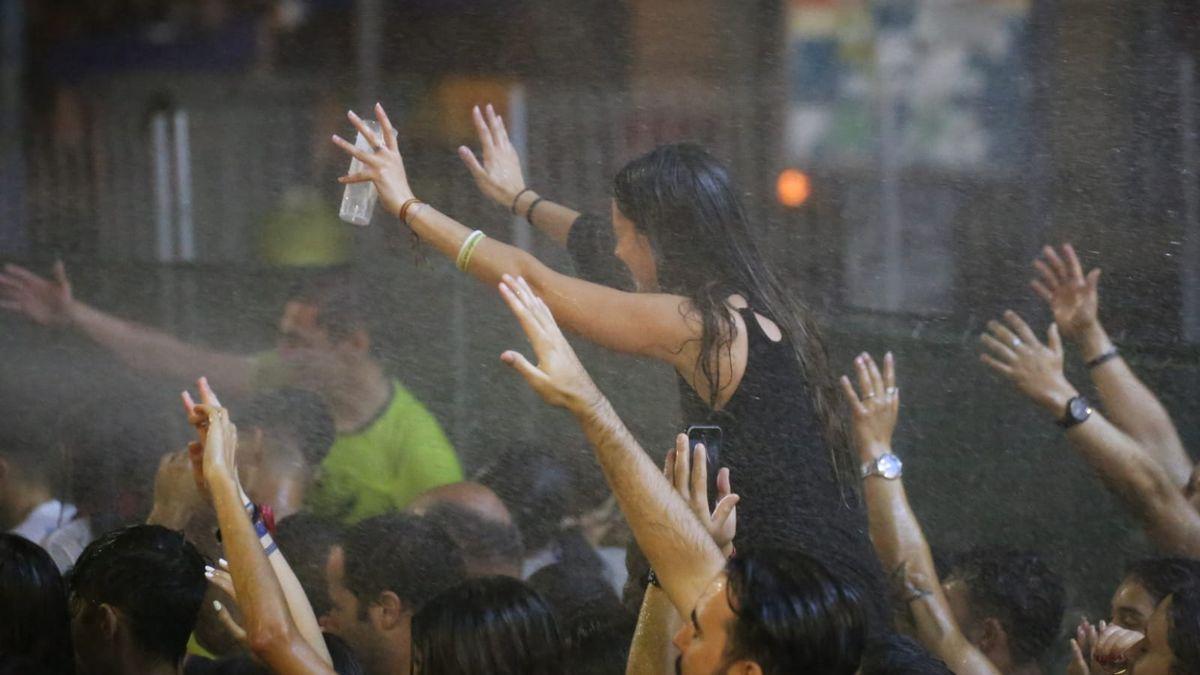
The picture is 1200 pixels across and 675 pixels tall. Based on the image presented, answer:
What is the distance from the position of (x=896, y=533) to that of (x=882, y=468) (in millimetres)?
134

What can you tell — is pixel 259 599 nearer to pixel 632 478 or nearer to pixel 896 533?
pixel 632 478

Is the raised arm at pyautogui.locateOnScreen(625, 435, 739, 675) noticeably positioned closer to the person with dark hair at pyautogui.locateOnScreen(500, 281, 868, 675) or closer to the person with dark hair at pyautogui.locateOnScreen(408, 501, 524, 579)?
the person with dark hair at pyautogui.locateOnScreen(500, 281, 868, 675)

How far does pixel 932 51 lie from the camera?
352cm

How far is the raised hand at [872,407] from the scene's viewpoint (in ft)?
10.6

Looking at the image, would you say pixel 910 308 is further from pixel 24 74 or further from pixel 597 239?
pixel 24 74

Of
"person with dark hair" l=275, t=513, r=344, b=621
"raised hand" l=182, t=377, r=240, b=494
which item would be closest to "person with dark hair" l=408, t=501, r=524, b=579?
"person with dark hair" l=275, t=513, r=344, b=621

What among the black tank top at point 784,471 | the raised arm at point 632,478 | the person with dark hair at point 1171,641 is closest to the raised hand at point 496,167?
the black tank top at point 784,471

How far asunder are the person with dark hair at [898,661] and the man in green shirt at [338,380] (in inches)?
55.6

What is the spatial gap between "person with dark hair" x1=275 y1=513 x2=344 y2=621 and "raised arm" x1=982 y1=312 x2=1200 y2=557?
4.90 feet

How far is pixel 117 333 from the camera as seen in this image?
3979 mm

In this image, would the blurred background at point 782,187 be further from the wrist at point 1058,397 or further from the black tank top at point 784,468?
the black tank top at point 784,468

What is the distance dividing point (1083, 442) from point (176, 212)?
222 centimetres

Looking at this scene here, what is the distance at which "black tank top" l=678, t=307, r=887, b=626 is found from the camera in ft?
9.97

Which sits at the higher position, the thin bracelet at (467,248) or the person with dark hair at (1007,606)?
the thin bracelet at (467,248)
